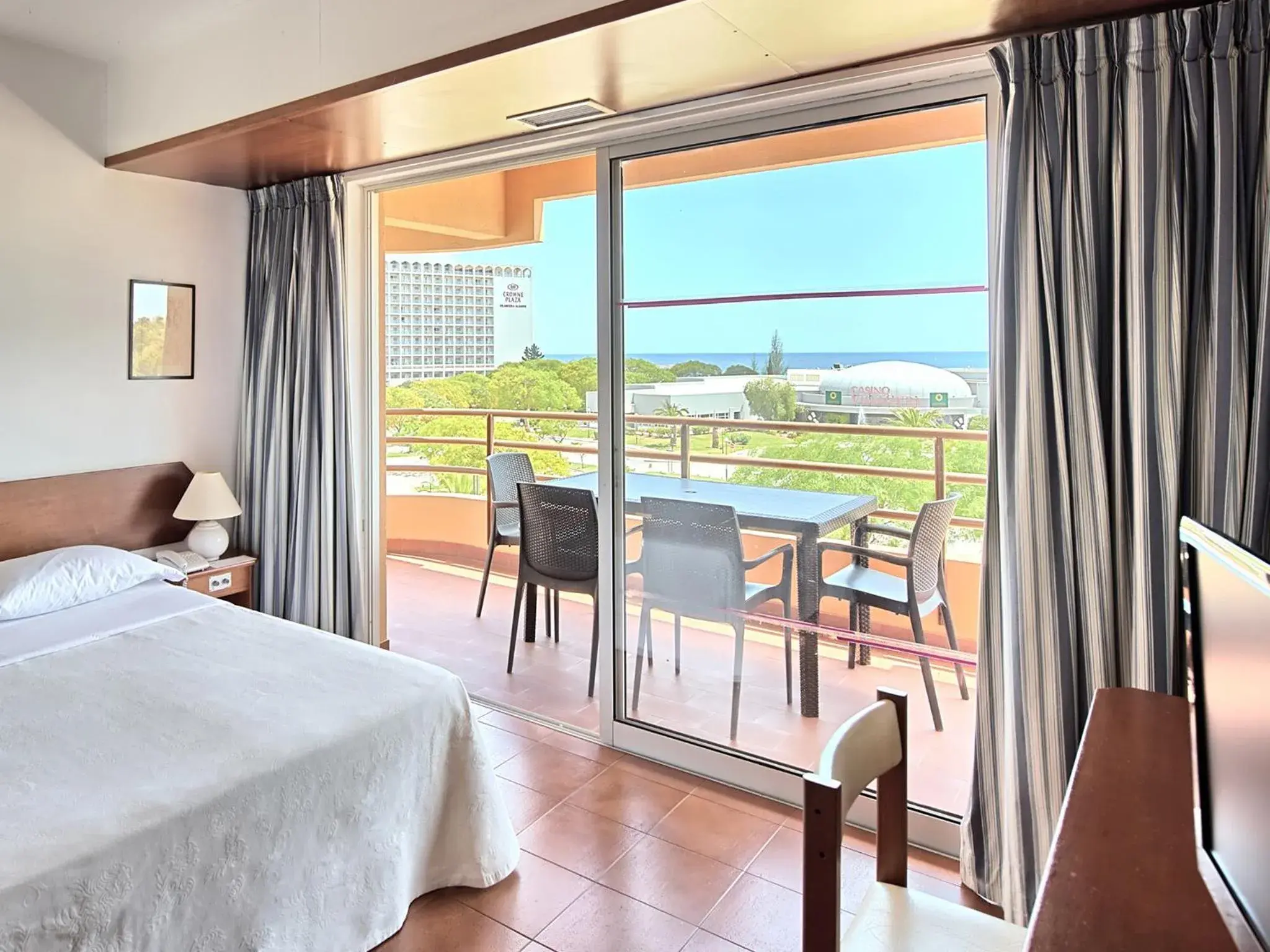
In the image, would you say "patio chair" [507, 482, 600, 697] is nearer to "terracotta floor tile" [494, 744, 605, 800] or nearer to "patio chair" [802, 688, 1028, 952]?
"terracotta floor tile" [494, 744, 605, 800]

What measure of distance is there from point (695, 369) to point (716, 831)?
149 centimetres

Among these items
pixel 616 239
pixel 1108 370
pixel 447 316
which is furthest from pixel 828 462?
pixel 447 316

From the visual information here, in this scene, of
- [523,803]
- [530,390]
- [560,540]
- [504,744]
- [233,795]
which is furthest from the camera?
[530,390]

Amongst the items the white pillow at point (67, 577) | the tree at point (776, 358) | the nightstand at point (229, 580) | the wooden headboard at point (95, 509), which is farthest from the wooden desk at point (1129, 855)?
the wooden headboard at point (95, 509)

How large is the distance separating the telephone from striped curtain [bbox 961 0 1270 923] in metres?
3.04

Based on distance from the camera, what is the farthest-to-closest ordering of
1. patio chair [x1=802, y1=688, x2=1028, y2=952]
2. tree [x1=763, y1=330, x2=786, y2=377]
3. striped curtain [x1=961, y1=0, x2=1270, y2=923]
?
tree [x1=763, y1=330, x2=786, y2=377], striped curtain [x1=961, y1=0, x2=1270, y2=923], patio chair [x1=802, y1=688, x2=1028, y2=952]

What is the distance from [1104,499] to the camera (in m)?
2.00

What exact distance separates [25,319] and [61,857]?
2527mm

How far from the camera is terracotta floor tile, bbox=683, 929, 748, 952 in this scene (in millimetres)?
2027

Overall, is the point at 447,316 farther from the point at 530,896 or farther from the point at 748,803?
the point at 530,896

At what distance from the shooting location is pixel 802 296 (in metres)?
2.67

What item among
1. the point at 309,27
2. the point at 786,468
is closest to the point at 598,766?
the point at 786,468

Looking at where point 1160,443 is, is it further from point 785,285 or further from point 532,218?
point 532,218

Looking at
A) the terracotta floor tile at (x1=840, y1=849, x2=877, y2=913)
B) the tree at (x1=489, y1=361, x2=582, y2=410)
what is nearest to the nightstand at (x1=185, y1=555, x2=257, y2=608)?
the tree at (x1=489, y1=361, x2=582, y2=410)
